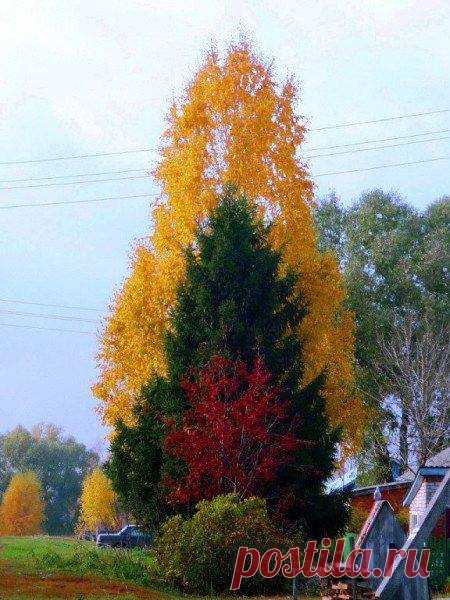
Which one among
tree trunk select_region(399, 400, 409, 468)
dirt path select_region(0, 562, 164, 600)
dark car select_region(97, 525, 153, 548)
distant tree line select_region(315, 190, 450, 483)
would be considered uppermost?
distant tree line select_region(315, 190, 450, 483)

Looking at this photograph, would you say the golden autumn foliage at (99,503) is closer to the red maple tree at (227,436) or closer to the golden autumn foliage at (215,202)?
the golden autumn foliage at (215,202)

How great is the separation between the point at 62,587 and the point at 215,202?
14.0 meters

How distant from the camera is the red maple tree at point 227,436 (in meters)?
23.1

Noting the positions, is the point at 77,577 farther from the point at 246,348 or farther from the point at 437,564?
the point at 437,564

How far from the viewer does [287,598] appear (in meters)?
20.6

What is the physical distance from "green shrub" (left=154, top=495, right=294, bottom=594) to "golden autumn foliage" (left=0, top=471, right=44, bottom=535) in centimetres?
7449

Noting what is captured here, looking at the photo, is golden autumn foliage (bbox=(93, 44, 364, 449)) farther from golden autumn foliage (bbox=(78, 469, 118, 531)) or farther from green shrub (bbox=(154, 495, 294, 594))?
golden autumn foliage (bbox=(78, 469, 118, 531))

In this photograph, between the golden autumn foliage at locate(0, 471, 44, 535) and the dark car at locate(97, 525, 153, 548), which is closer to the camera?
the dark car at locate(97, 525, 153, 548)

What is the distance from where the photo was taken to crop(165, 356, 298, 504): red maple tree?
23.1 meters

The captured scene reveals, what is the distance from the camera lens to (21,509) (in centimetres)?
9362

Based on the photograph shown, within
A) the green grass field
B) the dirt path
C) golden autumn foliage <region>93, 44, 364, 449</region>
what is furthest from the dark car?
the dirt path

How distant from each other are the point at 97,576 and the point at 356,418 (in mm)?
13881

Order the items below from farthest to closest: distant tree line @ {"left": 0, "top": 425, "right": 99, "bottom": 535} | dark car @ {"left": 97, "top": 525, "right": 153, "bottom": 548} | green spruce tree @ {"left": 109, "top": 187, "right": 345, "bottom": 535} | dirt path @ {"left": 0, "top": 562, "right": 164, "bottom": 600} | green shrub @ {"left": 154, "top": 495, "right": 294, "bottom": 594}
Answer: distant tree line @ {"left": 0, "top": 425, "right": 99, "bottom": 535}, dark car @ {"left": 97, "top": 525, "right": 153, "bottom": 548}, green spruce tree @ {"left": 109, "top": 187, "right": 345, "bottom": 535}, green shrub @ {"left": 154, "top": 495, "right": 294, "bottom": 594}, dirt path @ {"left": 0, "top": 562, "right": 164, "bottom": 600}

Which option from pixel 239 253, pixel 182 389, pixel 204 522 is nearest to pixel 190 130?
pixel 239 253
